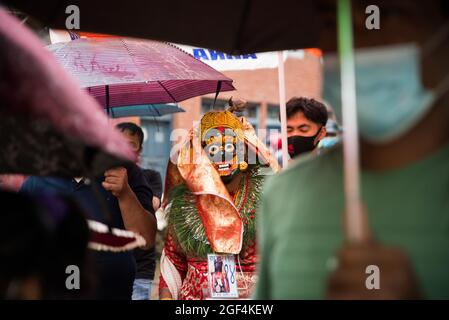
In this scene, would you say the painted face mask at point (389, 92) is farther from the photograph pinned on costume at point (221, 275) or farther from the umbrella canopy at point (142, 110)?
the umbrella canopy at point (142, 110)

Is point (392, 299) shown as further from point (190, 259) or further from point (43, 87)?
point (190, 259)

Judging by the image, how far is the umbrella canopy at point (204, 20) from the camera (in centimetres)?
302

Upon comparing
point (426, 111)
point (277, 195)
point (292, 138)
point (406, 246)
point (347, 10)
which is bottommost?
point (406, 246)

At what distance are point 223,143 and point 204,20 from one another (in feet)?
4.28

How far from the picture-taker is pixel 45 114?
152 centimetres

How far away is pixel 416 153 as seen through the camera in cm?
162

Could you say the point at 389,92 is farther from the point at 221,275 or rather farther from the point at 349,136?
the point at 221,275

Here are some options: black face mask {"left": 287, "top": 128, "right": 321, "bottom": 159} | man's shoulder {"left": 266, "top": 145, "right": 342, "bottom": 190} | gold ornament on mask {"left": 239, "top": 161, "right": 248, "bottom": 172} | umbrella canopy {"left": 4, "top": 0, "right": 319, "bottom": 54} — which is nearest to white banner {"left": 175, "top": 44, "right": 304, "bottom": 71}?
black face mask {"left": 287, "top": 128, "right": 321, "bottom": 159}

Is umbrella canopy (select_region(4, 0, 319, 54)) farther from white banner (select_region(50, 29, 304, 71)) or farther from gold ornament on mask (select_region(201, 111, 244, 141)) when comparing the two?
white banner (select_region(50, 29, 304, 71))

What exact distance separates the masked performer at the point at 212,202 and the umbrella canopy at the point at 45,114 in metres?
2.54

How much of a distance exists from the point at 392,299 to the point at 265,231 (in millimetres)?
395

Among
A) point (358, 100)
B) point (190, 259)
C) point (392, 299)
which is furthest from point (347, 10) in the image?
point (190, 259)

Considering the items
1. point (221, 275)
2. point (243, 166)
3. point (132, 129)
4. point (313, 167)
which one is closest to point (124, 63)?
point (243, 166)
